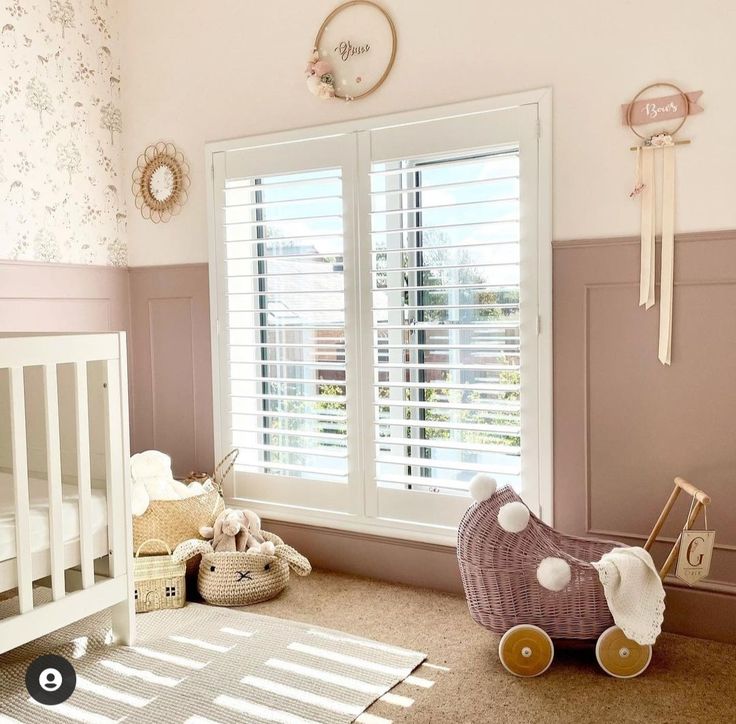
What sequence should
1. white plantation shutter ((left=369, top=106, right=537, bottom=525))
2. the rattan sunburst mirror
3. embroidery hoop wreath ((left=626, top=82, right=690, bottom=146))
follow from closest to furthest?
embroidery hoop wreath ((left=626, top=82, right=690, bottom=146)), white plantation shutter ((left=369, top=106, right=537, bottom=525)), the rattan sunburst mirror

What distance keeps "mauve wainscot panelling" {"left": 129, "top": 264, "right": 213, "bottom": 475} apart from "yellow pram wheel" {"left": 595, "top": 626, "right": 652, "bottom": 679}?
167 centimetres

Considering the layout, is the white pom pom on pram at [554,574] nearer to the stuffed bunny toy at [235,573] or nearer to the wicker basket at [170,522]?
the stuffed bunny toy at [235,573]

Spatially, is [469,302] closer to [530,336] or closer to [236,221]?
[530,336]

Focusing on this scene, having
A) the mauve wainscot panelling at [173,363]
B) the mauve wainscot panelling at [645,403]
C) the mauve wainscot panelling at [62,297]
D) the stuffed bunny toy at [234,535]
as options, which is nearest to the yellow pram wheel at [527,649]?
the mauve wainscot panelling at [645,403]

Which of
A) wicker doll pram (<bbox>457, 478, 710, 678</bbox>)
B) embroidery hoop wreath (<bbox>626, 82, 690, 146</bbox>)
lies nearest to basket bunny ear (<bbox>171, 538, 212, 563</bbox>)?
wicker doll pram (<bbox>457, 478, 710, 678</bbox>)

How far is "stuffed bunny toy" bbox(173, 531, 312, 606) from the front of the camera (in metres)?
2.53

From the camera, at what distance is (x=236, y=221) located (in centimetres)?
297

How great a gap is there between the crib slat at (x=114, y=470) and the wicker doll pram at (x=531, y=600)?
97cm

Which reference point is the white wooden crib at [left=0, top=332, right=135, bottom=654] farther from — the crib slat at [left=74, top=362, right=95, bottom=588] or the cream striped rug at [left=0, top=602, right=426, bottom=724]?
the cream striped rug at [left=0, top=602, right=426, bottom=724]

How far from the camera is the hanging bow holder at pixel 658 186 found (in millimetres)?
2199

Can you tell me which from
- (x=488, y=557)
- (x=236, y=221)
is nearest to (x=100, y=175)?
(x=236, y=221)

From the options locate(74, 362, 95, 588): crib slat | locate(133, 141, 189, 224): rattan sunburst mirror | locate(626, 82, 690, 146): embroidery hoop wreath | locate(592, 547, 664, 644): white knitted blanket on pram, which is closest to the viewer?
locate(592, 547, 664, 644): white knitted blanket on pram

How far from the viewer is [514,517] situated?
6.47 feet

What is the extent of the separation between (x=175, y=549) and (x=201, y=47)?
1862mm
